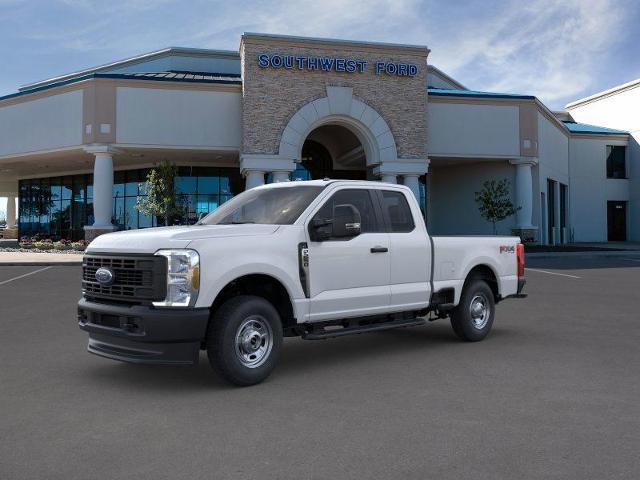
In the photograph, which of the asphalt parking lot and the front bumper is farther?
the front bumper

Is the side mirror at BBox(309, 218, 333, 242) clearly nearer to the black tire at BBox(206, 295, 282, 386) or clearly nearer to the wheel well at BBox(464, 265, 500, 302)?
the black tire at BBox(206, 295, 282, 386)

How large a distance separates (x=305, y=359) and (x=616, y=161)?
45.8m

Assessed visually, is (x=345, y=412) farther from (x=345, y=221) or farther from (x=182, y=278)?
(x=345, y=221)

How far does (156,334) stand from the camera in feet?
18.4

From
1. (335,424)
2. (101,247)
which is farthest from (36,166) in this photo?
(335,424)

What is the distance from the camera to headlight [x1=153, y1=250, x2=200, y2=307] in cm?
571

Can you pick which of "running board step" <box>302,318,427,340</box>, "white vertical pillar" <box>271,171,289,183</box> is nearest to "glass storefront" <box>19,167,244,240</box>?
"white vertical pillar" <box>271,171,289,183</box>

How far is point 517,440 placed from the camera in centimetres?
443

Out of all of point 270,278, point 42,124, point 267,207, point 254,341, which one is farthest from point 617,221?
point 254,341

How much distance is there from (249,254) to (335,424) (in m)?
2.00

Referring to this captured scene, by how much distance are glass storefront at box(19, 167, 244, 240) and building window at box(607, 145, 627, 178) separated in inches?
1106

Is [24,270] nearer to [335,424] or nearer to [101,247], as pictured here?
[101,247]

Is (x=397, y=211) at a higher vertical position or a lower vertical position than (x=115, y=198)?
lower

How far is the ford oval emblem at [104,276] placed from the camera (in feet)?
20.0
